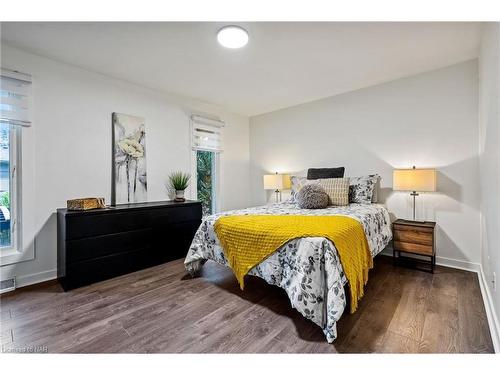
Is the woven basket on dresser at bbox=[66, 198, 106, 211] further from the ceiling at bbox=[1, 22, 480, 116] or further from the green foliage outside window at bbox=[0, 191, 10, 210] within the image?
the ceiling at bbox=[1, 22, 480, 116]

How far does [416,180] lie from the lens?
8.62ft

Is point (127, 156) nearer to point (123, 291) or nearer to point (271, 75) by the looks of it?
point (123, 291)

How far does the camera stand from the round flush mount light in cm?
202

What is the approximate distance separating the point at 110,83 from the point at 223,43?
170cm

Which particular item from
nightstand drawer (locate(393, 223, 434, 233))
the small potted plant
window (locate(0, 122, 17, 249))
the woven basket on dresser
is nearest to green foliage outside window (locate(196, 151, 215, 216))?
the small potted plant

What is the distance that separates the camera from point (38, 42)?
2232mm

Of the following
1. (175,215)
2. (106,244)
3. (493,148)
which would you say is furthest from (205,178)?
(493,148)

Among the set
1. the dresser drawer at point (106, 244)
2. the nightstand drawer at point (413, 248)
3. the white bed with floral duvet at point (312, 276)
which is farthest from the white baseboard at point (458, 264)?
the dresser drawer at point (106, 244)

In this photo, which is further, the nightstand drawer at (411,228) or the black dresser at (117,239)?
the nightstand drawer at (411,228)

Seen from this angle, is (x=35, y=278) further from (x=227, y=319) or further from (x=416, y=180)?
(x=416, y=180)

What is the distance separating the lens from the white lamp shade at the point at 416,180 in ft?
8.43

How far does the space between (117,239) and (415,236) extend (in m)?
3.29

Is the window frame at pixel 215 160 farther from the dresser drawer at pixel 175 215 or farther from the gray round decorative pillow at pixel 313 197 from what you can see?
the gray round decorative pillow at pixel 313 197
